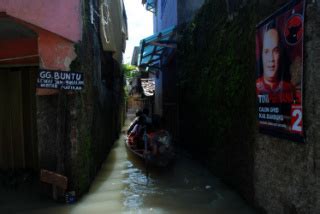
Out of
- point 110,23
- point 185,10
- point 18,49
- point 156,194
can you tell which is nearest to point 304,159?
point 156,194

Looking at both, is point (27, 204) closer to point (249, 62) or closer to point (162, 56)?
point (249, 62)

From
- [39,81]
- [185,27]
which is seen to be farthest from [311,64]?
[185,27]

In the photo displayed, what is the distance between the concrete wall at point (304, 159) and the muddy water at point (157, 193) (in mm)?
1050

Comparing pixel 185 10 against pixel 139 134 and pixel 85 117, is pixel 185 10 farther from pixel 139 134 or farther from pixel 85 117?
pixel 85 117

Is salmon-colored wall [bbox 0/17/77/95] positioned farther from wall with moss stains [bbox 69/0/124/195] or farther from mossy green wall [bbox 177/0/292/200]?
mossy green wall [bbox 177/0/292/200]

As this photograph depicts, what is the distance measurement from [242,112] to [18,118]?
202 inches

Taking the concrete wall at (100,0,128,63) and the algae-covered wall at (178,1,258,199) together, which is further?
the concrete wall at (100,0,128,63)

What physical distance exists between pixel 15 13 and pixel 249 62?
13.4 ft

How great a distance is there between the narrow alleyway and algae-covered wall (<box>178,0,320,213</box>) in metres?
0.38

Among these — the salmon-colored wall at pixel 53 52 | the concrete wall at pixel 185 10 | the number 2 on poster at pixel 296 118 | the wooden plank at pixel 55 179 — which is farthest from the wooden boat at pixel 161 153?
the concrete wall at pixel 185 10

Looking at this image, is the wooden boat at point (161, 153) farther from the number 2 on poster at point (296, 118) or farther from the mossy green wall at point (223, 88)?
the number 2 on poster at point (296, 118)

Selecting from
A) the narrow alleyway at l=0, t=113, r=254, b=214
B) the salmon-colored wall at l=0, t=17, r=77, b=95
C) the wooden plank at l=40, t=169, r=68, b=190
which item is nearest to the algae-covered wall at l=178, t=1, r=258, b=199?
the narrow alleyway at l=0, t=113, r=254, b=214

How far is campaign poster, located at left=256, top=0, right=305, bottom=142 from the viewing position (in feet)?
12.7

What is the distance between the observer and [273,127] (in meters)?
4.58
